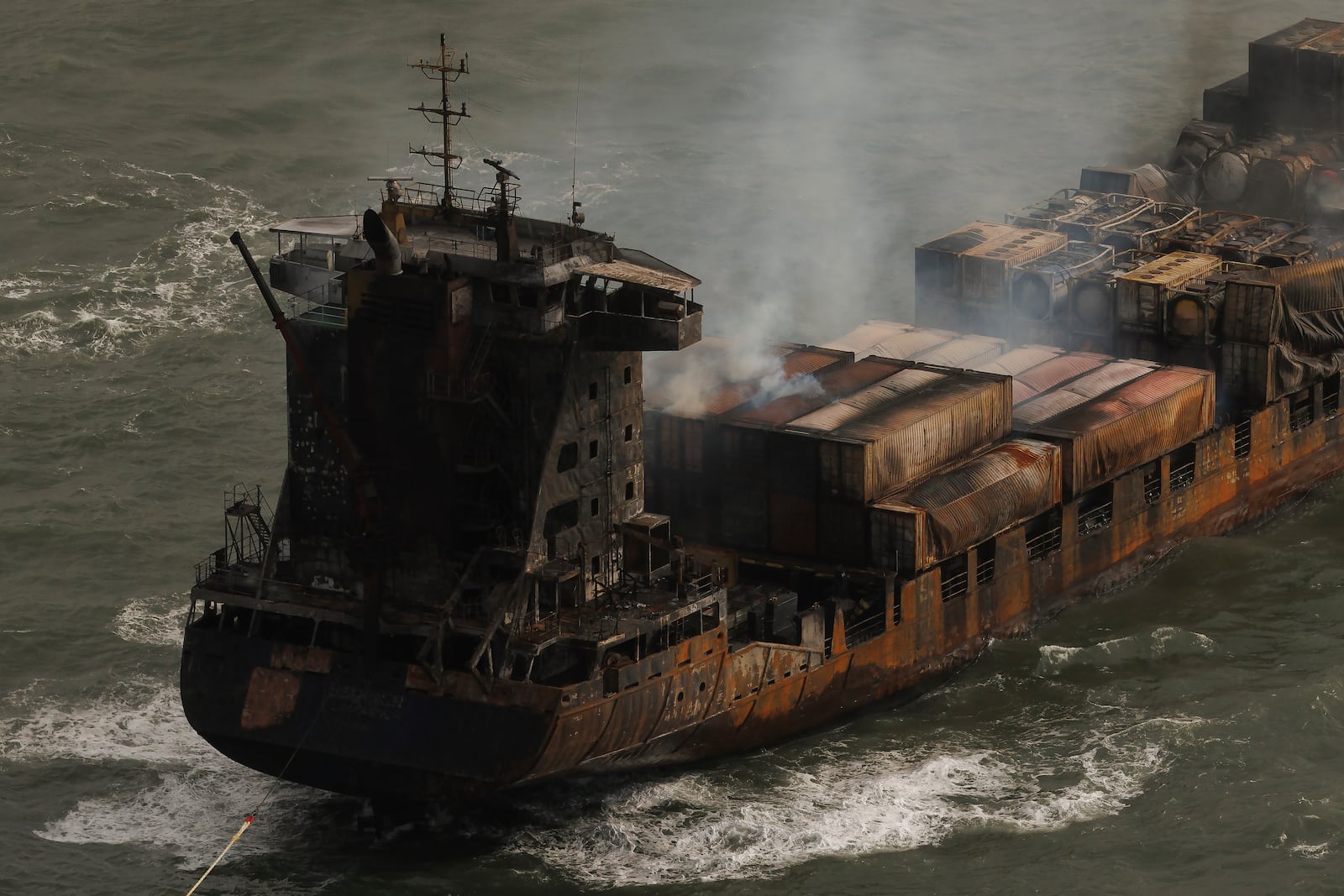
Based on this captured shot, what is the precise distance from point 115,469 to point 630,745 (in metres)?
26.9

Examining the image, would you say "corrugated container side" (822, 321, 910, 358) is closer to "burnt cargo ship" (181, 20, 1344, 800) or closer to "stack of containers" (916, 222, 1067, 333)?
"burnt cargo ship" (181, 20, 1344, 800)

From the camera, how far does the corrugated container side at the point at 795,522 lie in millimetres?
66188

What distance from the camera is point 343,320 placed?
188 ft

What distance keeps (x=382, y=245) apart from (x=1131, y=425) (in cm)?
2697

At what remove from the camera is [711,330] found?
8644 centimetres

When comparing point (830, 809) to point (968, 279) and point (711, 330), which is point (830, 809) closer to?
point (968, 279)

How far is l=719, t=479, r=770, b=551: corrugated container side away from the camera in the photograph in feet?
219

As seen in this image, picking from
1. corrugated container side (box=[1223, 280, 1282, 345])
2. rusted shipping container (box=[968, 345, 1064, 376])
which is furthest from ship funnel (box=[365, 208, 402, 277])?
corrugated container side (box=[1223, 280, 1282, 345])

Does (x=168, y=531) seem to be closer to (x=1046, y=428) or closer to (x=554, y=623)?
(x=554, y=623)

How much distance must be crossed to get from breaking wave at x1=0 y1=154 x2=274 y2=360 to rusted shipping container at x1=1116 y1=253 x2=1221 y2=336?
32289 millimetres

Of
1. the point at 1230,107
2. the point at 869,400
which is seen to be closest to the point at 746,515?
the point at 869,400

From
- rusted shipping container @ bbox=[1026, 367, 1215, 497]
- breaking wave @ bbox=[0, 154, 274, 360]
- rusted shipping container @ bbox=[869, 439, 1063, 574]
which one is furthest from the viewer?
breaking wave @ bbox=[0, 154, 274, 360]

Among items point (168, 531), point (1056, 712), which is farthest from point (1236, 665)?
point (168, 531)

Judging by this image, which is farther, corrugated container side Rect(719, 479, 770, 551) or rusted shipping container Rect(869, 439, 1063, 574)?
corrugated container side Rect(719, 479, 770, 551)
